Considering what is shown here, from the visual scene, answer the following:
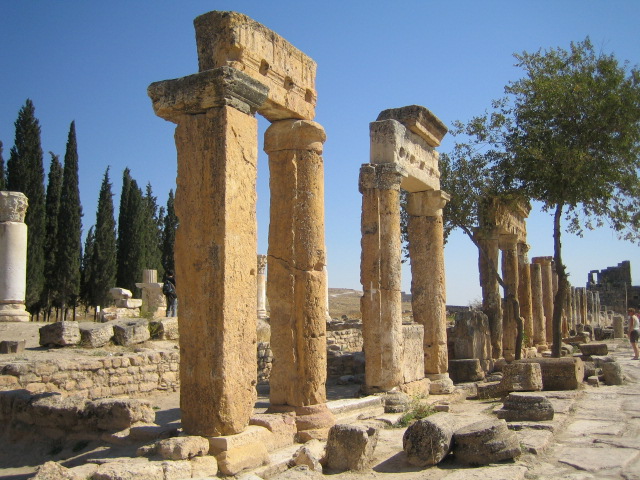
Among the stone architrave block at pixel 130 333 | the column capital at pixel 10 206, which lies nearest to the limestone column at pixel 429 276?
the stone architrave block at pixel 130 333

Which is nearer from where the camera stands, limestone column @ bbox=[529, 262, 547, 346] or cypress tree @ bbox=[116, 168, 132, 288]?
limestone column @ bbox=[529, 262, 547, 346]

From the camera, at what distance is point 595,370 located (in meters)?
12.6

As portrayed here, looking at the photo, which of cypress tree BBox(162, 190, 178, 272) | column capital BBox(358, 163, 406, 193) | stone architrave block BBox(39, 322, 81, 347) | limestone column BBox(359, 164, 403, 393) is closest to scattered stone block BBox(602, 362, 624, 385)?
limestone column BBox(359, 164, 403, 393)

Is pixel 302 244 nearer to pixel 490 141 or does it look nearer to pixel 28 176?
pixel 490 141

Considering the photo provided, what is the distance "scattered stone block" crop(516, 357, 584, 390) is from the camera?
10820 millimetres

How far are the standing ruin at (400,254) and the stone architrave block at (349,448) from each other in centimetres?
341

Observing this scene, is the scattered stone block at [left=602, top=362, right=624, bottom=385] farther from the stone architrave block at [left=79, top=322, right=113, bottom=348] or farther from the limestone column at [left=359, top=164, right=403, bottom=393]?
the stone architrave block at [left=79, top=322, right=113, bottom=348]

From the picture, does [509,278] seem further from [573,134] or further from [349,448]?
[349,448]

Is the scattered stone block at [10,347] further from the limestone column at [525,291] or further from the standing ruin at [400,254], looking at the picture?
the limestone column at [525,291]

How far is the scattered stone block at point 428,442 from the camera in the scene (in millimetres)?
5922

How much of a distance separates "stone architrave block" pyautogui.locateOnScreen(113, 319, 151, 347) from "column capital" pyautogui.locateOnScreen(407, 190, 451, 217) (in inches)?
250

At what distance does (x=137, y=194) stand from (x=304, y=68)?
2885 centimetres

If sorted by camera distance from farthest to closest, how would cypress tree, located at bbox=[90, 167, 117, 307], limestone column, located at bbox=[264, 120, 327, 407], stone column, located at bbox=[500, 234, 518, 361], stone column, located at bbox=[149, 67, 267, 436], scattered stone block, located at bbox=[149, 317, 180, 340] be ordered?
cypress tree, located at bbox=[90, 167, 117, 307] → stone column, located at bbox=[500, 234, 518, 361] → scattered stone block, located at bbox=[149, 317, 180, 340] → limestone column, located at bbox=[264, 120, 327, 407] → stone column, located at bbox=[149, 67, 267, 436]

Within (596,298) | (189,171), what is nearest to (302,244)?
(189,171)
